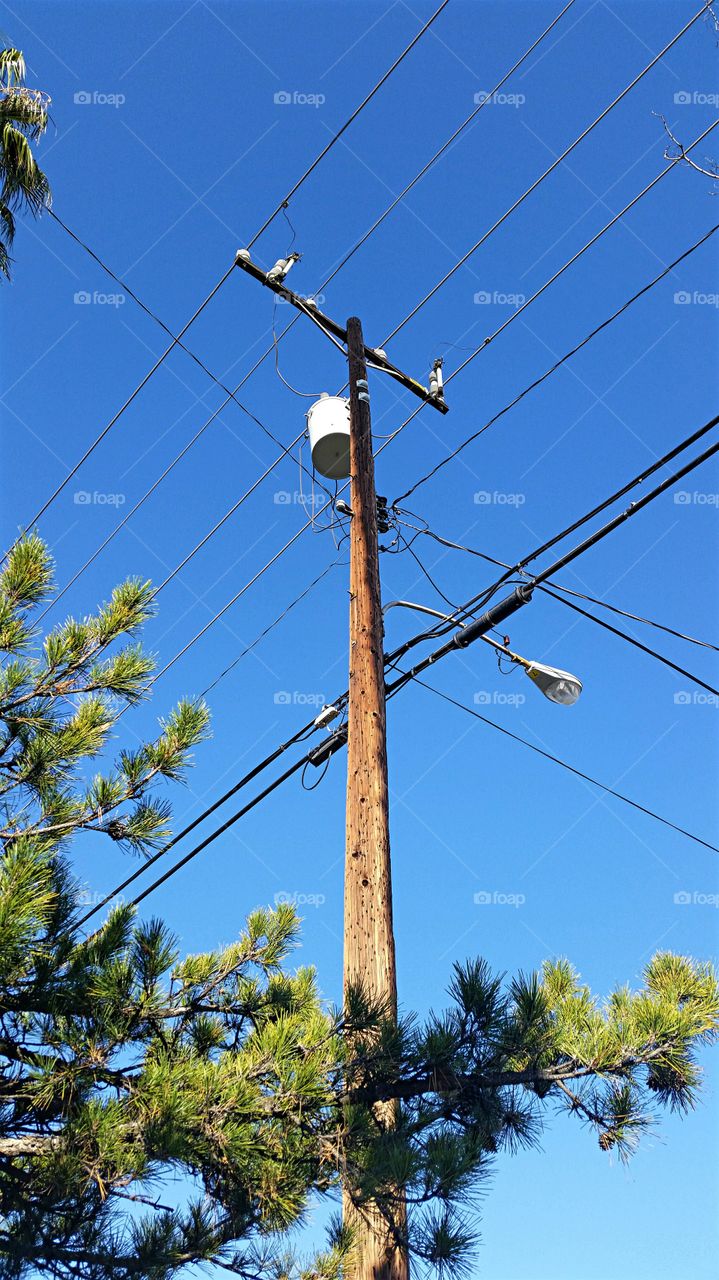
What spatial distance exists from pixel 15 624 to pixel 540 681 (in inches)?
122

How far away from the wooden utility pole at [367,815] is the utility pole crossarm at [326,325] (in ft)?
4.35

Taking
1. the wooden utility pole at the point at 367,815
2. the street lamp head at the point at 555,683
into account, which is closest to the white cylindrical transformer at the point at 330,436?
the wooden utility pole at the point at 367,815

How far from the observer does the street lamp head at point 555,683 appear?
6.14 m

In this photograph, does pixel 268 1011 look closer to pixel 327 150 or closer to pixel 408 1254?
pixel 408 1254

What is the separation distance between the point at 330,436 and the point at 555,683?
209 cm

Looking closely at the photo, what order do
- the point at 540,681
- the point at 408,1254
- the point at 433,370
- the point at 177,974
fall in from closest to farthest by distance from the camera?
the point at 408,1254, the point at 177,974, the point at 540,681, the point at 433,370

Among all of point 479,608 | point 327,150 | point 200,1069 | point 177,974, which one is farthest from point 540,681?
point 327,150

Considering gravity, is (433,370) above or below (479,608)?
above

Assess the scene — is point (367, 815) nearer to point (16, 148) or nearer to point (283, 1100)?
point (283, 1100)

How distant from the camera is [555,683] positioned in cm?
619

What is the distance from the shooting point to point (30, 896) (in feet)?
13.2

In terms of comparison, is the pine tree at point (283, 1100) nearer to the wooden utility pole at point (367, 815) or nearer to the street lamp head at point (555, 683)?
the wooden utility pole at point (367, 815)

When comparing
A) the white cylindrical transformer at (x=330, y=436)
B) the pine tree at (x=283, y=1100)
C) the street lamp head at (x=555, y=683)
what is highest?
→ the white cylindrical transformer at (x=330, y=436)

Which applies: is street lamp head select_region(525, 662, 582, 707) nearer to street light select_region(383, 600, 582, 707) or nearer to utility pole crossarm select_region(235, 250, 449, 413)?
street light select_region(383, 600, 582, 707)
